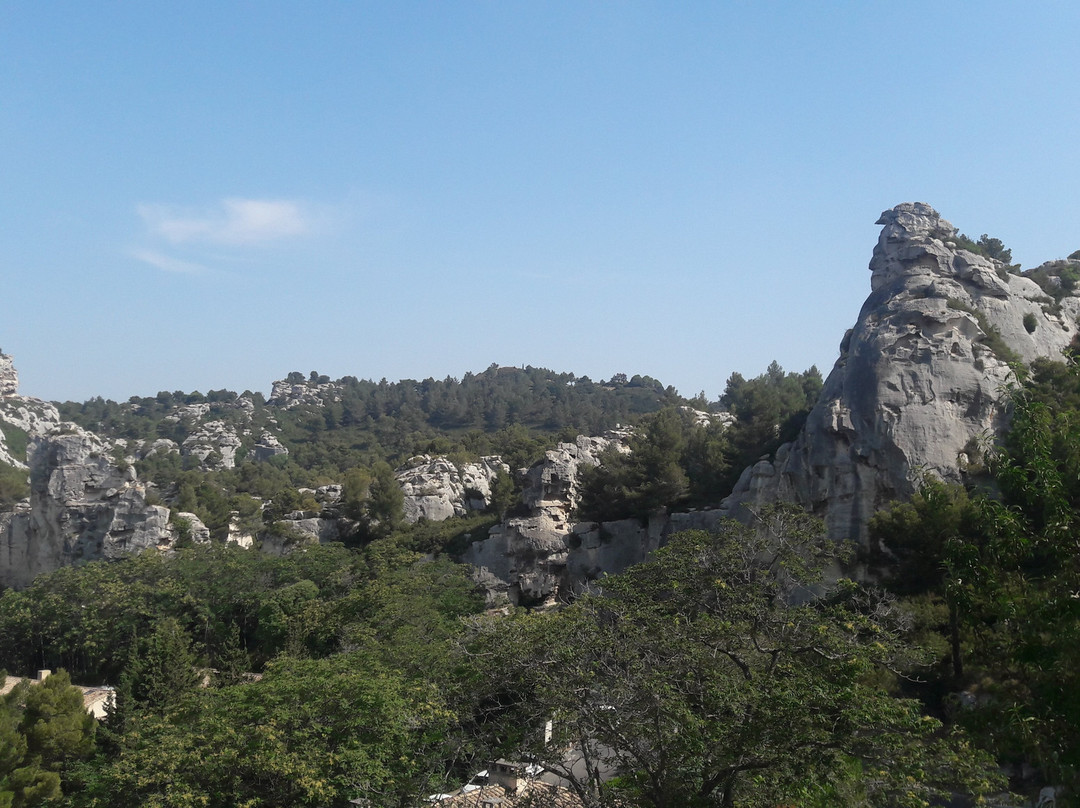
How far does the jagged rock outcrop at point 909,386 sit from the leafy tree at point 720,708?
1347 centimetres

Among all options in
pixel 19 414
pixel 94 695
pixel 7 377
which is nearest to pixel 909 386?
pixel 94 695

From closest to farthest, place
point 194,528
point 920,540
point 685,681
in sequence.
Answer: point 685,681
point 920,540
point 194,528

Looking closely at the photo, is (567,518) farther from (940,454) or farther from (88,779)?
(88,779)

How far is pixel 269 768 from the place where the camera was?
538 inches

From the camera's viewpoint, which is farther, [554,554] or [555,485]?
[555,485]

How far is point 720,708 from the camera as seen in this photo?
10.6m

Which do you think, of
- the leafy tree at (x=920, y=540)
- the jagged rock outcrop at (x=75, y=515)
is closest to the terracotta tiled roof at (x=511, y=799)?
the leafy tree at (x=920, y=540)

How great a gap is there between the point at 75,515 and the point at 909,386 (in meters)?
40.7

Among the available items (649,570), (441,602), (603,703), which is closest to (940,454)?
(649,570)

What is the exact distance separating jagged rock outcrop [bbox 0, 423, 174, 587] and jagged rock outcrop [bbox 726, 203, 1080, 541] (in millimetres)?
29301

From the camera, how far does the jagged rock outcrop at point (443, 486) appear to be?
41969 millimetres

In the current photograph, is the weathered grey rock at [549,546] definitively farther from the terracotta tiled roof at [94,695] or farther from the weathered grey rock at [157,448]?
the weathered grey rock at [157,448]

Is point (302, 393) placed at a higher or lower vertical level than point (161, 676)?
higher

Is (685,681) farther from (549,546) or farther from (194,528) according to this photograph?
(194,528)
